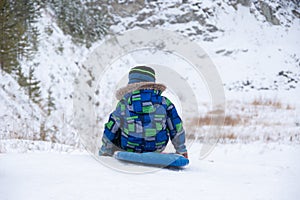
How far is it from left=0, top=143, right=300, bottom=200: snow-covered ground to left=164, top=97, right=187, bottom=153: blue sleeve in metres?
0.34

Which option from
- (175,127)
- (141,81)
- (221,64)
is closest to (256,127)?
(175,127)

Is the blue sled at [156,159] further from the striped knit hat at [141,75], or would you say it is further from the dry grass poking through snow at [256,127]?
the dry grass poking through snow at [256,127]

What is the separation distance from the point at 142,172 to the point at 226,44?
19.5 m

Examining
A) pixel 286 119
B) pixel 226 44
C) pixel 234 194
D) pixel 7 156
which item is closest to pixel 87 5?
pixel 226 44

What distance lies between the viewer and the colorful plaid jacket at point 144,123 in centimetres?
259

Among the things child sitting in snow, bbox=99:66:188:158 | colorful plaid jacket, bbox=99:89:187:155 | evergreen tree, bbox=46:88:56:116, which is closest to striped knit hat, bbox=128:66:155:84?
child sitting in snow, bbox=99:66:188:158

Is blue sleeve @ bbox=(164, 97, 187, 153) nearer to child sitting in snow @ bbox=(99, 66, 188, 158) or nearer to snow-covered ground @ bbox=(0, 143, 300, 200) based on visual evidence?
child sitting in snow @ bbox=(99, 66, 188, 158)

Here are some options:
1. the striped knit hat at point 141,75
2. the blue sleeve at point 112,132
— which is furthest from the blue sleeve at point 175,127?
the blue sleeve at point 112,132

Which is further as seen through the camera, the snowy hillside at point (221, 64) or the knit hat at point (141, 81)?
the snowy hillside at point (221, 64)

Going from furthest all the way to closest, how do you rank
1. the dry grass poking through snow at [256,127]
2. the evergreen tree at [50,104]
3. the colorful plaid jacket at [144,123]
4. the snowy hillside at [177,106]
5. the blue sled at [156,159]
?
the evergreen tree at [50,104]
the dry grass poking through snow at [256,127]
the colorful plaid jacket at [144,123]
the blue sled at [156,159]
the snowy hillside at [177,106]

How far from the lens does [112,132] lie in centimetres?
277

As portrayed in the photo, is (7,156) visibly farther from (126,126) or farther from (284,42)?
(284,42)

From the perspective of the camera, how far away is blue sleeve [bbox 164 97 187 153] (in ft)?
9.09

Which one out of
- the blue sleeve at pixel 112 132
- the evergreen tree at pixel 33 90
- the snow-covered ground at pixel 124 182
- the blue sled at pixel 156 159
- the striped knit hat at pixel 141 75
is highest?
the evergreen tree at pixel 33 90
